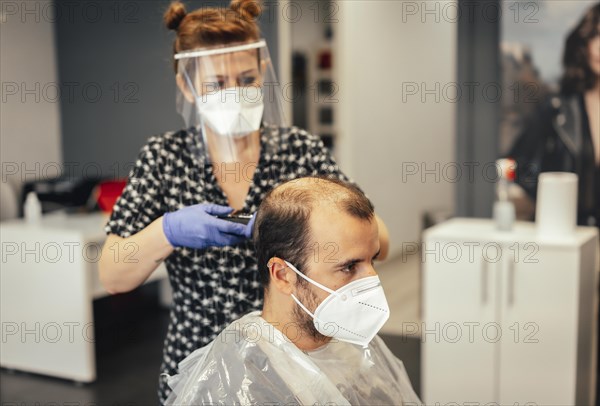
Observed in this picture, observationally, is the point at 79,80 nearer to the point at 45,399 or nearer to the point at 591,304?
the point at 45,399

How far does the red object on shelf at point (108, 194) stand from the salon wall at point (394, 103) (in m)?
1.71

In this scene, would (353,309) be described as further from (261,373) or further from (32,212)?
(32,212)

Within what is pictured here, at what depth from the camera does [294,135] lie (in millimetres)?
1727

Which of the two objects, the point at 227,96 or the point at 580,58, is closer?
the point at 227,96

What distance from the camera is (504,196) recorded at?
3039mm

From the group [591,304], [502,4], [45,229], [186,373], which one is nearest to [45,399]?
[45,229]

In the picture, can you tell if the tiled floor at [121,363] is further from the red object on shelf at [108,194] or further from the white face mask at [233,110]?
the white face mask at [233,110]

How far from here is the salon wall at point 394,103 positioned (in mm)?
4895

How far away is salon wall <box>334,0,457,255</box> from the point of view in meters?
4.89

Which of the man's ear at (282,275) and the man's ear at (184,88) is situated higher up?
the man's ear at (184,88)

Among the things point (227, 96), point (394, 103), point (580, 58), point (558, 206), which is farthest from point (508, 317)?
point (394, 103)

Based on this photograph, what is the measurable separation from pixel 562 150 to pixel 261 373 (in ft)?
7.61

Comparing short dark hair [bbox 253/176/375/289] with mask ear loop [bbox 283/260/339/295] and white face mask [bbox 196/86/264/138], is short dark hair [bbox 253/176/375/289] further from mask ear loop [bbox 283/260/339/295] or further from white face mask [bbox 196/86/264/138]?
white face mask [bbox 196/86/264/138]

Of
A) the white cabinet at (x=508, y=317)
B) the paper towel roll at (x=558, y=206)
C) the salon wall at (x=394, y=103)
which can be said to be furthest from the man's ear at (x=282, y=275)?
the salon wall at (x=394, y=103)
